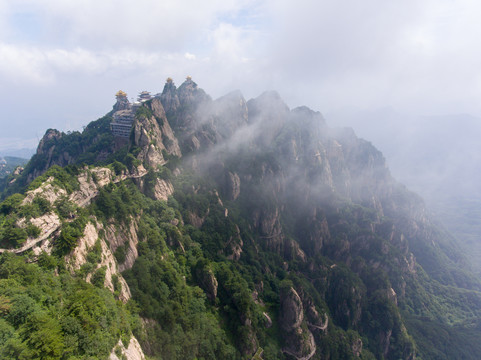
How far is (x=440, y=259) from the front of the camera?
17175cm

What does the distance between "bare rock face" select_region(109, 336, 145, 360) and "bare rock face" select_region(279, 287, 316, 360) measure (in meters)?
46.2

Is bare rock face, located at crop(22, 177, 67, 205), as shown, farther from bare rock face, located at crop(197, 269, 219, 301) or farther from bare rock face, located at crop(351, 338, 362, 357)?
bare rock face, located at crop(351, 338, 362, 357)

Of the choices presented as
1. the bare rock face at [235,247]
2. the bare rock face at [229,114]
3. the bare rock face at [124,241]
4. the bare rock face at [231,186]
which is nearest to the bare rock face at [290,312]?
the bare rock face at [235,247]

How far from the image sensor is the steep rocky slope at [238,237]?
152ft

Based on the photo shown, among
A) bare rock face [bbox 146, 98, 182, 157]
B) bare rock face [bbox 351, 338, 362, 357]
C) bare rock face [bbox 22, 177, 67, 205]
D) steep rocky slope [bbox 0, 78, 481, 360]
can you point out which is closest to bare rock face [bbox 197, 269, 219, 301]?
steep rocky slope [bbox 0, 78, 481, 360]

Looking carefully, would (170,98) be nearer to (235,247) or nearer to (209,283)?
(235,247)

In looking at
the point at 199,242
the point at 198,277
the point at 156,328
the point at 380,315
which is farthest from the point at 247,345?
the point at 380,315

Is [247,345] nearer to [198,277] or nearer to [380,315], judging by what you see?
[198,277]

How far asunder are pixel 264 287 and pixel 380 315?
170ft

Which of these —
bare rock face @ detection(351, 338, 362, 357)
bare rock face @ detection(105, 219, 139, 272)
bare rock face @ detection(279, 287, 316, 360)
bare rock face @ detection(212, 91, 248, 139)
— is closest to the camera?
bare rock face @ detection(105, 219, 139, 272)

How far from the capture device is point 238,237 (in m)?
A: 97.2

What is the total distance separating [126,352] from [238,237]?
221ft

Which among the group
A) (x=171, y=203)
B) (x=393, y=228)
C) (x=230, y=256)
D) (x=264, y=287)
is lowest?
Answer: (x=393, y=228)

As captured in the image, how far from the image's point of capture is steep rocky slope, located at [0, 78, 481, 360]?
46438mm
